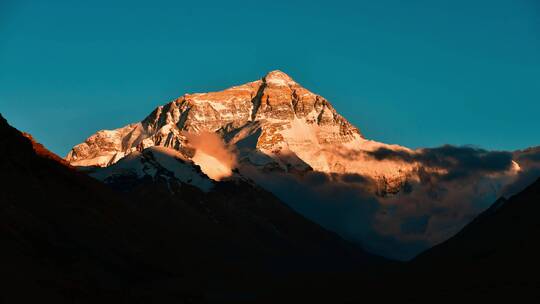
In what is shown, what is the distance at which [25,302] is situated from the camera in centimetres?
19988

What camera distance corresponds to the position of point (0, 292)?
198625mm

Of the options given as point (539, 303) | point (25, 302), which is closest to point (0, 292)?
point (25, 302)

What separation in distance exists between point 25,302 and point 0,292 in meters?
4.64

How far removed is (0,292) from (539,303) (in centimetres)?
9338

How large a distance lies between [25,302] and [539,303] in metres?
89.3

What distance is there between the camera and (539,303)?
200 metres

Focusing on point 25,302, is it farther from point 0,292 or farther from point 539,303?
point 539,303
